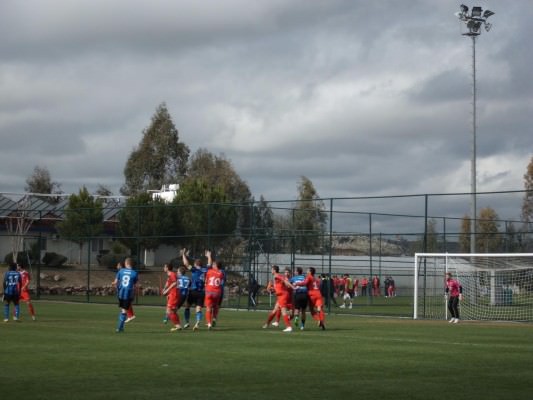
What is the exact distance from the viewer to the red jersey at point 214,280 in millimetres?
26672

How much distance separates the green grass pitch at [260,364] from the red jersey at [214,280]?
4.29ft

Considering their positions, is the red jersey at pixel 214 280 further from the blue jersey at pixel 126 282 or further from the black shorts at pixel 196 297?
the blue jersey at pixel 126 282

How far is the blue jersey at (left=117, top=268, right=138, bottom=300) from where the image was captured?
2509cm

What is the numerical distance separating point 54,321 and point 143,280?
33620 mm

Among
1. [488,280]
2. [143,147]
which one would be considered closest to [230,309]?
[488,280]

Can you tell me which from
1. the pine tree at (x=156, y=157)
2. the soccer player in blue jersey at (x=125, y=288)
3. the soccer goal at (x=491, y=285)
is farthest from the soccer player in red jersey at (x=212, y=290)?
the pine tree at (x=156, y=157)

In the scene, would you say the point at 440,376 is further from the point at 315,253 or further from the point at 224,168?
the point at 224,168

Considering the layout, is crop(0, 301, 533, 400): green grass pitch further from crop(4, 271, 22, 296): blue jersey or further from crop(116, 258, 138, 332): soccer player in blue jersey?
crop(4, 271, 22, 296): blue jersey

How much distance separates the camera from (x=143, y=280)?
2504 inches

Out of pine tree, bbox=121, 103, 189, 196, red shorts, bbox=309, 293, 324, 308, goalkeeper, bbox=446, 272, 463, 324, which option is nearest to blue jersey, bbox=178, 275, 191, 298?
red shorts, bbox=309, 293, 324, 308

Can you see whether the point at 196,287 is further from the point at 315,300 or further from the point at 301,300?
the point at 315,300

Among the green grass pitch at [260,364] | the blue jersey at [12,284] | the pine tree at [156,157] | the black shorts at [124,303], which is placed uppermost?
the pine tree at [156,157]

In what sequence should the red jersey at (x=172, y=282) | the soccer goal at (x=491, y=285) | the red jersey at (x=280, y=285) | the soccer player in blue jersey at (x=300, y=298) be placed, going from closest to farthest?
the red jersey at (x=280, y=285) → the red jersey at (x=172, y=282) → the soccer player in blue jersey at (x=300, y=298) → the soccer goal at (x=491, y=285)

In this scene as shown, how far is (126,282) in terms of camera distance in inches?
994
